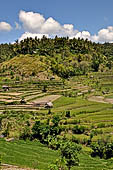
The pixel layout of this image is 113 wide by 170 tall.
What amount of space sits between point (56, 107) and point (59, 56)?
5915 centimetres

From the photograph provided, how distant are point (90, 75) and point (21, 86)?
35.8m

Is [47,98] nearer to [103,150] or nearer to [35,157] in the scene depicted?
[103,150]

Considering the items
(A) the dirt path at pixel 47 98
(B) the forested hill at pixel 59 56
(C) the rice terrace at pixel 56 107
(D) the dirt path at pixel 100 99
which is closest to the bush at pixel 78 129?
(C) the rice terrace at pixel 56 107

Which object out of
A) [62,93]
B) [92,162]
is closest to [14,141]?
[92,162]

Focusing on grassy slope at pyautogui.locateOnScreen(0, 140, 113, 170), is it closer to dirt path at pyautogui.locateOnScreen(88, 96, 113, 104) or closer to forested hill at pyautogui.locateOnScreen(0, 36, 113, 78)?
dirt path at pyautogui.locateOnScreen(88, 96, 113, 104)

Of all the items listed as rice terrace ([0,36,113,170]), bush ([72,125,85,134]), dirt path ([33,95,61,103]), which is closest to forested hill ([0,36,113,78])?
rice terrace ([0,36,113,170])

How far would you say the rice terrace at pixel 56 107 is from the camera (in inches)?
1458

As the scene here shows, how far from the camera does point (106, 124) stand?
5150 centimetres

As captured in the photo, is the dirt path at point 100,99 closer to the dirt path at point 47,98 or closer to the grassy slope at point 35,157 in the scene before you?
the dirt path at point 47,98

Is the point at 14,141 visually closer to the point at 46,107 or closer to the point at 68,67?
the point at 46,107

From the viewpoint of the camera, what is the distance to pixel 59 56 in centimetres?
12225

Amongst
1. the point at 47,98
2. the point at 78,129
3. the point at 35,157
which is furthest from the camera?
the point at 47,98

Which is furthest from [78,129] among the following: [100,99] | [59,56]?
[59,56]

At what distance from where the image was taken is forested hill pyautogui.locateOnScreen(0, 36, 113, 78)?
111 metres
